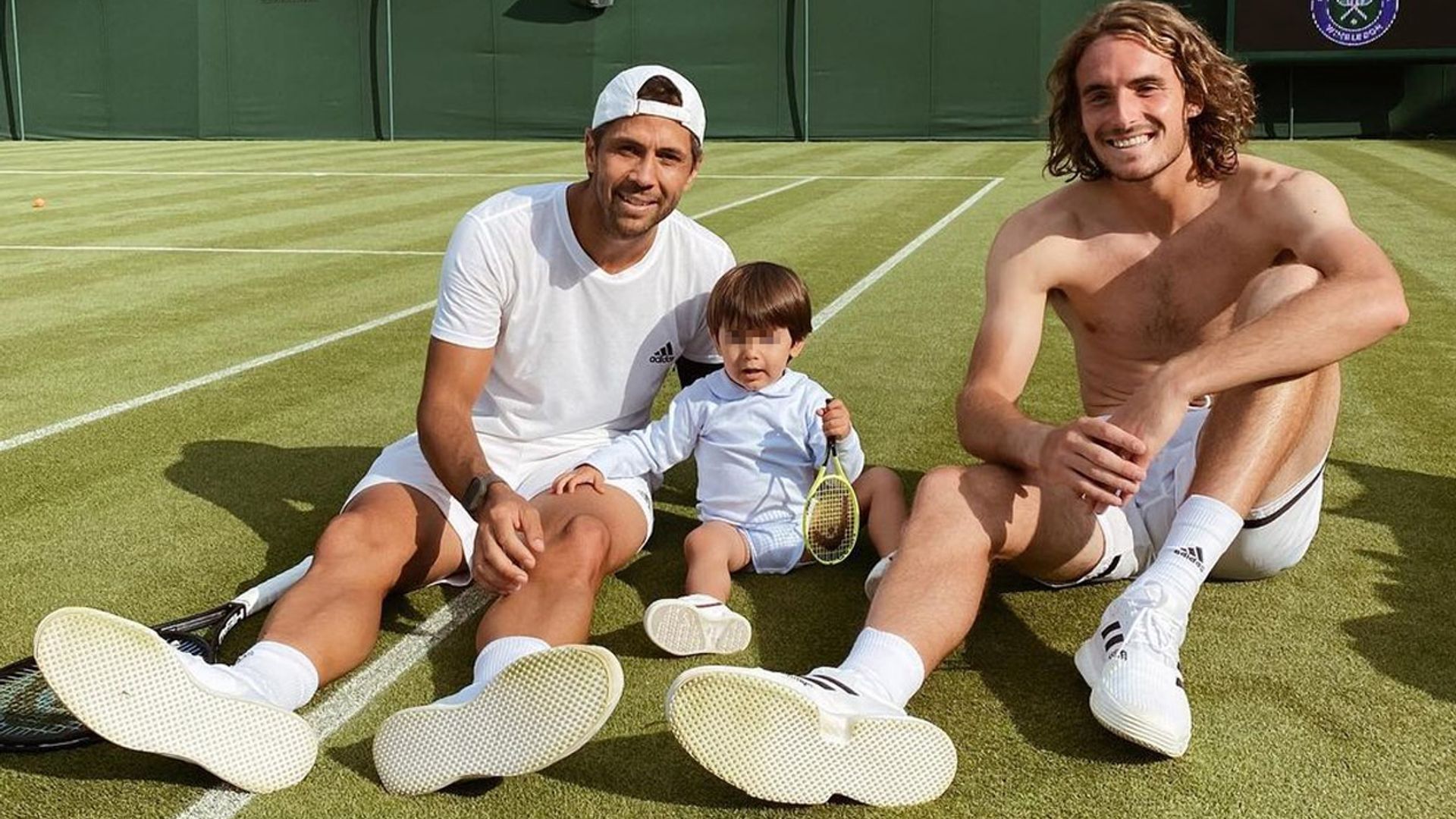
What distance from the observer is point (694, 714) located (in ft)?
10.1

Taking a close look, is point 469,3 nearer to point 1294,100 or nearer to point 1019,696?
point 1294,100

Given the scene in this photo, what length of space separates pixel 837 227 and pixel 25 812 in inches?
488

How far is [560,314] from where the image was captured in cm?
459

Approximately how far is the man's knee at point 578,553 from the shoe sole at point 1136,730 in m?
1.30

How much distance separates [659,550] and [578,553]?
1.09m

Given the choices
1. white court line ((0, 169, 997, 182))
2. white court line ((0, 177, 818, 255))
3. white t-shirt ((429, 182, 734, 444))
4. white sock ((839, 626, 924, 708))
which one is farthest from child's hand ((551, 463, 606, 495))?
white court line ((0, 169, 997, 182))

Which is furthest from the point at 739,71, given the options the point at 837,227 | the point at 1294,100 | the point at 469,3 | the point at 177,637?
the point at 177,637

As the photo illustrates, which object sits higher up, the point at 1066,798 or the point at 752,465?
the point at 752,465

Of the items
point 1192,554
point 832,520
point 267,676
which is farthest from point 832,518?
point 267,676

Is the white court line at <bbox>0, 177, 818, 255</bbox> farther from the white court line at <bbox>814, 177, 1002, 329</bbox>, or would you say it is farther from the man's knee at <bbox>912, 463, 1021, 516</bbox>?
the man's knee at <bbox>912, 463, 1021, 516</bbox>

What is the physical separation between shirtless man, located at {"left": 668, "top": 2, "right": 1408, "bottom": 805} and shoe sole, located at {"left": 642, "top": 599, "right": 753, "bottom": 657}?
1.77 feet

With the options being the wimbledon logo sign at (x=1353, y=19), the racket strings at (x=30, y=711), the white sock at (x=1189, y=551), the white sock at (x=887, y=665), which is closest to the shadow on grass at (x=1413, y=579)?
the white sock at (x=1189, y=551)

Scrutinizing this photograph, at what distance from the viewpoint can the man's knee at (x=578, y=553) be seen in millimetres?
3889

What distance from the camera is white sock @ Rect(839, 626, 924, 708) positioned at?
11.0 feet
